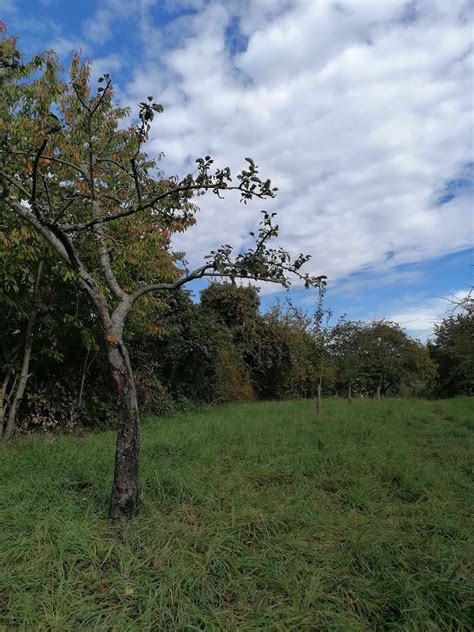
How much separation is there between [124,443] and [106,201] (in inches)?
131

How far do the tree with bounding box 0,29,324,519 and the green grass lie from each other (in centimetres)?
51

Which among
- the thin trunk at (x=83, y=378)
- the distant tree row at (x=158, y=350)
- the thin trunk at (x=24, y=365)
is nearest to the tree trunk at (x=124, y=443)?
the distant tree row at (x=158, y=350)

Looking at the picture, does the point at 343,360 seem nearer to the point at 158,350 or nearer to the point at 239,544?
the point at 158,350

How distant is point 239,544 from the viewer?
286cm

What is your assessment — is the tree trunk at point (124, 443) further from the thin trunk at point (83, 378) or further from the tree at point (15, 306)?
the thin trunk at point (83, 378)

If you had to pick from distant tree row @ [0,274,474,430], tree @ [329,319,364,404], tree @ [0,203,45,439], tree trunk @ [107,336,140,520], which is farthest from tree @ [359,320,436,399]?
tree trunk @ [107,336,140,520]

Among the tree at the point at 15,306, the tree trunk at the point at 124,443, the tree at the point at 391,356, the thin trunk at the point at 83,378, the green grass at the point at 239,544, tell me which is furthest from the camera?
the tree at the point at 391,356

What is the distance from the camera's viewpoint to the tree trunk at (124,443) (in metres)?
3.14

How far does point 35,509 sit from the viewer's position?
127 inches

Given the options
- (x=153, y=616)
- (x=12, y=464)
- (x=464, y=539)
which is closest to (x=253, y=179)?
(x=153, y=616)

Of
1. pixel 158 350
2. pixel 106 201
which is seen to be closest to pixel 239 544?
pixel 106 201

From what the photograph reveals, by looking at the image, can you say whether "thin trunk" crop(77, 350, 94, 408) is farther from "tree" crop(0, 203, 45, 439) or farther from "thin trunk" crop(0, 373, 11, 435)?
"thin trunk" crop(0, 373, 11, 435)

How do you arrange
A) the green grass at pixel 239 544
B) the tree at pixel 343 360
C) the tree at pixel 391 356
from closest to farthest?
the green grass at pixel 239 544
the tree at pixel 343 360
the tree at pixel 391 356

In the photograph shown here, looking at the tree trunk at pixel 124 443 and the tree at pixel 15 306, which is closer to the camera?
the tree trunk at pixel 124 443
